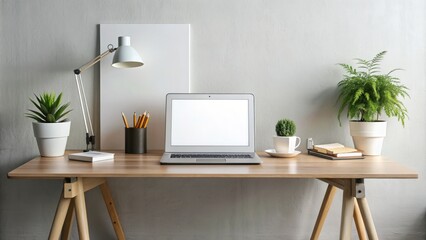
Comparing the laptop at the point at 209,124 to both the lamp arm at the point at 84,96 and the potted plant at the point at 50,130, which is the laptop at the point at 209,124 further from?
the potted plant at the point at 50,130

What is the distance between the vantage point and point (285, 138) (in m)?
1.88

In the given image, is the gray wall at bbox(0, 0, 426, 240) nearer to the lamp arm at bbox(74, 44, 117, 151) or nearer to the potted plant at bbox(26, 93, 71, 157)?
the lamp arm at bbox(74, 44, 117, 151)

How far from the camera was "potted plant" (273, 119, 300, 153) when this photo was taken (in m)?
1.89

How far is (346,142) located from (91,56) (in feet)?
4.69

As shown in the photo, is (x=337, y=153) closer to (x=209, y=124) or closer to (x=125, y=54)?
(x=209, y=124)

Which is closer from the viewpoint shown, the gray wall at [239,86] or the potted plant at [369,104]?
the potted plant at [369,104]

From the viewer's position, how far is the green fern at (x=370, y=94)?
75.4 inches

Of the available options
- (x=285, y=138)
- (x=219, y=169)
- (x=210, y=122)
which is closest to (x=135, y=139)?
(x=210, y=122)

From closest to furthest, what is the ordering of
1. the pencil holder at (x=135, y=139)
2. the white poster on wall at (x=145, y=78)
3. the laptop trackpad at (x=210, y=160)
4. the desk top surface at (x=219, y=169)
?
1. the desk top surface at (x=219, y=169)
2. the laptop trackpad at (x=210, y=160)
3. the pencil holder at (x=135, y=139)
4. the white poster on wall at (x=145, y=78)

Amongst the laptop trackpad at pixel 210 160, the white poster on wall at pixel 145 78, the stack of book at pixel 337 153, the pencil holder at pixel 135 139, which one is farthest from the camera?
the white poster on wall at pixel 145 78

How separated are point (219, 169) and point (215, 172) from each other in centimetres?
7

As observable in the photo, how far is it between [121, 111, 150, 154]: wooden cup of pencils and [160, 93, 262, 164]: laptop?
131 millimetres

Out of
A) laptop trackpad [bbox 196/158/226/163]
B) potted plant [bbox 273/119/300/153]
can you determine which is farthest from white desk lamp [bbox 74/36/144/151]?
potted plant [bbox 273/119/300/153]

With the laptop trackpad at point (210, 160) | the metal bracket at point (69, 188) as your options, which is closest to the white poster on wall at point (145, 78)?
the laptop trackpad at point (210, 160)
